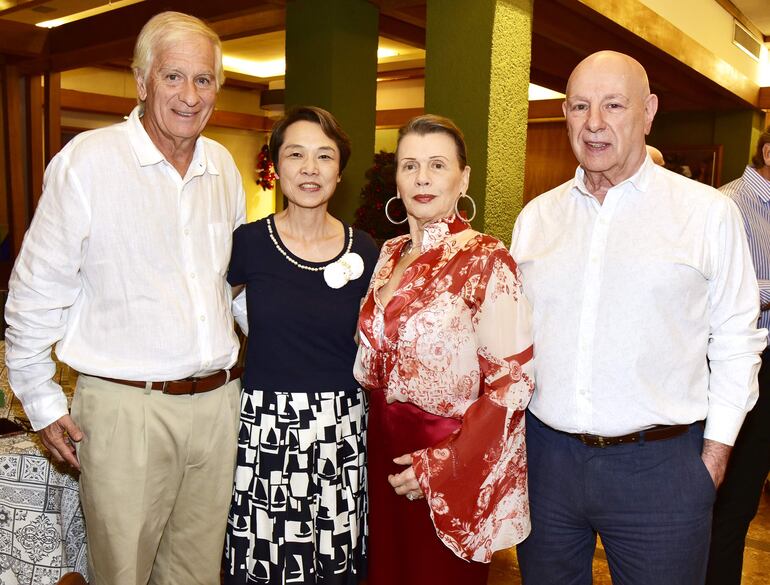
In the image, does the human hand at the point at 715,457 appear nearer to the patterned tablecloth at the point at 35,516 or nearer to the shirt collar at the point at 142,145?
the shirt collar at the point at 142,145

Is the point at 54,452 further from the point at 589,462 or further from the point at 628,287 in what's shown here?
the point at 628,287

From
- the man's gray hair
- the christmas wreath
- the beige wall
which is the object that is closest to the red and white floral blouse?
the man's gray hair

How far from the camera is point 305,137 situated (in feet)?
6.73

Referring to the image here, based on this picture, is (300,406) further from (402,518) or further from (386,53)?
(386,53)

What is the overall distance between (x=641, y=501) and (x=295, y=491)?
920 mm

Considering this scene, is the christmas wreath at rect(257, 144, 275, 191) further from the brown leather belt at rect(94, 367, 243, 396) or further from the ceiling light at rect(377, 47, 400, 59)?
the brown leather belt at rect(94, 367, 243, 396)

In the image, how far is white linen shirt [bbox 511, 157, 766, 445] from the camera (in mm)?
1618

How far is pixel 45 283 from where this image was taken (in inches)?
69.3

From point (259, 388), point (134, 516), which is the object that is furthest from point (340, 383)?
point (134, 516)

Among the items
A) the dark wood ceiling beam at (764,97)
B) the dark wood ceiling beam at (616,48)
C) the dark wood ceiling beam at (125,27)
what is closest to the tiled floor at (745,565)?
the dark wood ceiling beam at (616,48)

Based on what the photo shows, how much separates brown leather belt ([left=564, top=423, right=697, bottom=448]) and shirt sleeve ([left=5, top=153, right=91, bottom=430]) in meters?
1.34

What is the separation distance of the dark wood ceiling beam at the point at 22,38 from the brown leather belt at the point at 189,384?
23.8ft

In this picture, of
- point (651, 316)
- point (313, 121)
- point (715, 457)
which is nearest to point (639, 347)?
point (651, 316)

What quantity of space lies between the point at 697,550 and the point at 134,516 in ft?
4.66
